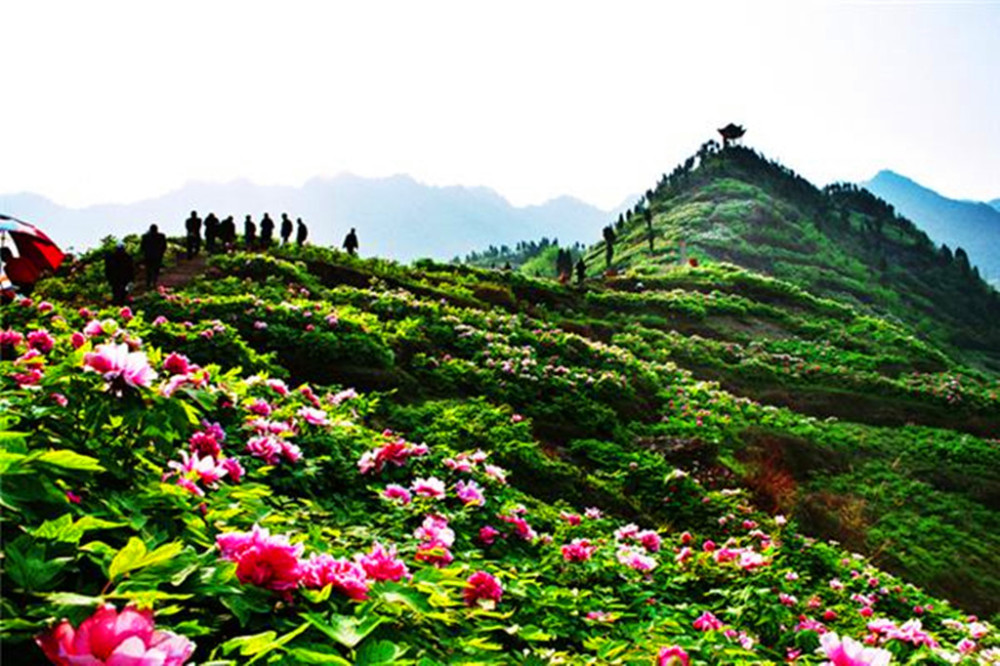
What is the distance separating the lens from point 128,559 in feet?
5.57

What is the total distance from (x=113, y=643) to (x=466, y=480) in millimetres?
4170

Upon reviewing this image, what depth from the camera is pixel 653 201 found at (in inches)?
3337

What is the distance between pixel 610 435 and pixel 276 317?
6.28 meters

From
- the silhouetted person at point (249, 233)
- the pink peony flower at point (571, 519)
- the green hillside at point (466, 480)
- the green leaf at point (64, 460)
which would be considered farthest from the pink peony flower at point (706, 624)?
the silhouetted person at point (249, 233)

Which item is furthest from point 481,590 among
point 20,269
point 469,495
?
point 20,269

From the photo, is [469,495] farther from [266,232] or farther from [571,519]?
[266,232]

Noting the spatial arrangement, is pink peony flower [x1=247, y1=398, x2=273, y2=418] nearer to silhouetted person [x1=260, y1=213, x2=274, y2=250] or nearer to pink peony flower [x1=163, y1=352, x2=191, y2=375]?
pink peony flower [x1=163, y1=352, x2=191, y2=375]

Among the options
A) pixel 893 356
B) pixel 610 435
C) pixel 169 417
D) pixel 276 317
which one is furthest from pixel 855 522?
pixel 893 356

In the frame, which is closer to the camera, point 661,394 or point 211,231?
point 661,394

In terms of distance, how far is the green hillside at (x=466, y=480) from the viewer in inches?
78.0

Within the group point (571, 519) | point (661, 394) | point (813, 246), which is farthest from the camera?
point (813, 246)

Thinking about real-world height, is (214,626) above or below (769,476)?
above

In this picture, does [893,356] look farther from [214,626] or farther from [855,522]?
[214,626]

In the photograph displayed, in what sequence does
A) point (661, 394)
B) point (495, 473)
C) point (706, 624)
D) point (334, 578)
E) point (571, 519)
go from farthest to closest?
point (661, 394), point (571, 519), point (495, 473), point (706, 624), point (334, 578)
